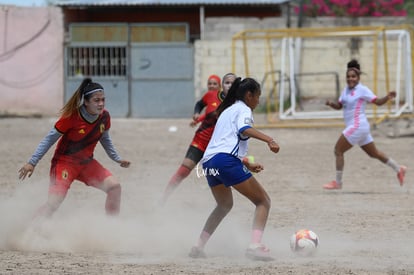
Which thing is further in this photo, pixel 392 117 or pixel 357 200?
pixel 392 117

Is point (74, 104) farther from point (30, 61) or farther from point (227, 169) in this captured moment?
point (30, 61)

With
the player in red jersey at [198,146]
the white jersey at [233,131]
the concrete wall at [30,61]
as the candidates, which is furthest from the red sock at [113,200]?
the concrete wall at [30,61]

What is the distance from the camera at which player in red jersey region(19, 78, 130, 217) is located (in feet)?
26.3

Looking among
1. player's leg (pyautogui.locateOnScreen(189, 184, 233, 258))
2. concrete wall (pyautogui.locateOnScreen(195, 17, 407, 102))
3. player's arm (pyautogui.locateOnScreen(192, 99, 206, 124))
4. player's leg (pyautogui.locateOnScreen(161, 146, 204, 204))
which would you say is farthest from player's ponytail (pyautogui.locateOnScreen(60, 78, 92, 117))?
concrete wall (pyautogui.locateOnScreen(195, 17, 407, 102))

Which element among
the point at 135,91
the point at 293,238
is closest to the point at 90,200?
the point at 293,238

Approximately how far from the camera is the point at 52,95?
2522cm

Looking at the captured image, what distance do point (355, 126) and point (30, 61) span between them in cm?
1499

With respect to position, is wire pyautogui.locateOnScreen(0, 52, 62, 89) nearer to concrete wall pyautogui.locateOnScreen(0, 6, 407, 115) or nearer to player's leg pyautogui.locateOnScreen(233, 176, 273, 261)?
concrete wall pyautogui.locateOnScreen(0, 6, 407, 115)

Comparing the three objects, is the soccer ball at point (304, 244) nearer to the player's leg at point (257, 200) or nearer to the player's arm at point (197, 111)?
the player's leg at point (257, 200)

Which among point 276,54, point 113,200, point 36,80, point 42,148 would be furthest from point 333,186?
point 36,80

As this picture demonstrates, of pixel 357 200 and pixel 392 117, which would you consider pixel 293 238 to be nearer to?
pixel 357 200

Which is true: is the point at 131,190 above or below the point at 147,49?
below

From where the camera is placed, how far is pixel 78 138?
27.0ft

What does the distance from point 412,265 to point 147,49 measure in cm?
1843
